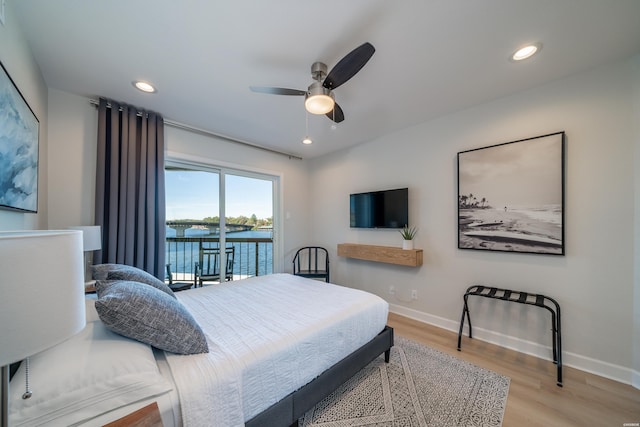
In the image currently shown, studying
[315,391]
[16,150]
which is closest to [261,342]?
[315,391]

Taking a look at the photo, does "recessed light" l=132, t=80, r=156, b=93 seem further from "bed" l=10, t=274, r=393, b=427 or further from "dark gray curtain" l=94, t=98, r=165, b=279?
"bed" l=10, t=274, r=393, b=427

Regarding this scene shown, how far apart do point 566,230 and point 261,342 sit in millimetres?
2710

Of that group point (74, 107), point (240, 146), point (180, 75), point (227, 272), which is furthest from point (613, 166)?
point (74, 107)

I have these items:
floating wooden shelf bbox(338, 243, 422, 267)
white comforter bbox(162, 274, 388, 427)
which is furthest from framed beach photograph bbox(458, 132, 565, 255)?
Answer: white comforter bbox(162, 274, 388, 427)

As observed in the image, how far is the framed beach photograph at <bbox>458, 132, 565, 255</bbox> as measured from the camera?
2.12m

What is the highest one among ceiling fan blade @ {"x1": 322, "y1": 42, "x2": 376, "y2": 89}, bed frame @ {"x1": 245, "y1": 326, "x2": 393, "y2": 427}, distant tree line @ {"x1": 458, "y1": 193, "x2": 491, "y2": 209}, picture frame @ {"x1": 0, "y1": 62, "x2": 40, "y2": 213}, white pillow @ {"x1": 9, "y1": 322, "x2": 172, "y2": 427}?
ceiling fan blade @ {"x1": 322, "y1": 42, "x2": 376, "y2": 89}

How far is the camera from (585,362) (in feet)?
6.57

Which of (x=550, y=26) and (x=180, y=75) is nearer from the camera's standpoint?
(x=550, y=26)

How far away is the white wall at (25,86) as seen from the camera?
4.44ft

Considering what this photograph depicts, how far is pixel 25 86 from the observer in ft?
5.33

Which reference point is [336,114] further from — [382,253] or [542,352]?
[542,352]

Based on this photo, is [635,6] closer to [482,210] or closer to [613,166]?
[613,166]

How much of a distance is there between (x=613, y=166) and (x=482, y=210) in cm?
95

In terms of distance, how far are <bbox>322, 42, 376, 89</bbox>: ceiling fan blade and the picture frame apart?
1838 millimetres
